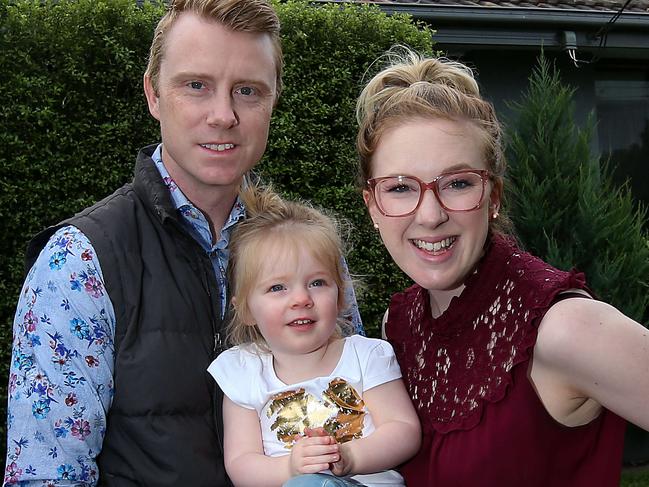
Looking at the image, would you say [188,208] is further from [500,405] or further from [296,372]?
[500,405]

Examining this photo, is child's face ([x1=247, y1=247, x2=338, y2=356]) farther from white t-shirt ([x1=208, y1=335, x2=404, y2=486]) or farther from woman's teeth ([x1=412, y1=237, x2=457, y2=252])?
woman's teeth ([x1=412, y1=237, x2=457, y2=252])

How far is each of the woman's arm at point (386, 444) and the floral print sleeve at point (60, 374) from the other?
2.35 feet

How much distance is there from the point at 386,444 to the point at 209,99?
1.17m

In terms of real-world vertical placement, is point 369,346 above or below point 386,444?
above

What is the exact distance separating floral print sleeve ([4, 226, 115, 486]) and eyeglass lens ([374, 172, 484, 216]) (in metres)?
0.85

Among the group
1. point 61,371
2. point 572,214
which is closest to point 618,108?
point 572,214

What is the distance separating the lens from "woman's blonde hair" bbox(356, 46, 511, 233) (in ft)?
7.45

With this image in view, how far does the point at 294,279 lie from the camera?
255 cm

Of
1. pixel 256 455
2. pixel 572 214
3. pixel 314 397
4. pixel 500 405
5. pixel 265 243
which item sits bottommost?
pixel 256 455

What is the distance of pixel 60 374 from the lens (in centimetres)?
206

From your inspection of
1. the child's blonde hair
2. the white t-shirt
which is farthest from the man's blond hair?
the white t-shirt

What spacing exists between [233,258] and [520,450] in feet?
3.50

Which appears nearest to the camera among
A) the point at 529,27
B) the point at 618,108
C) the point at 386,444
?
the point at 386,444

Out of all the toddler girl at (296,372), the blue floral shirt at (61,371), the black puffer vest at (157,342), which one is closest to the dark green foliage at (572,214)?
the toddler girl at (296,372)
